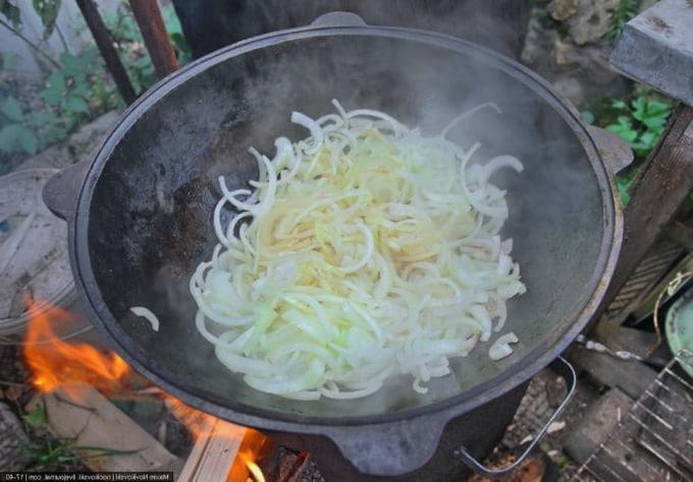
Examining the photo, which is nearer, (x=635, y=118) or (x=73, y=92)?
(x=635, y=118)

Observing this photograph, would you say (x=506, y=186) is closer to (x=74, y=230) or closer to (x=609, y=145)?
(x=609, y=145)

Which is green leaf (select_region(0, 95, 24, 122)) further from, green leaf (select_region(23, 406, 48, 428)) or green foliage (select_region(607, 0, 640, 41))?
green foliage (select_region(607, 0, 640, 41))

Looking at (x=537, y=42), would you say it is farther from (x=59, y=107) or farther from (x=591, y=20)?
(x=59, y=107)

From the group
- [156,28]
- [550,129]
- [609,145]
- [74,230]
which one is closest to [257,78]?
[156,28]

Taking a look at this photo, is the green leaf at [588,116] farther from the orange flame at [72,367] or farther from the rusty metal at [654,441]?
the orange flame at [72,367]

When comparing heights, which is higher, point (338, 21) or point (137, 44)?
point (338, 21)

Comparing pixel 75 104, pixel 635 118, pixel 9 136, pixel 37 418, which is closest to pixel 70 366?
pixel 37 418

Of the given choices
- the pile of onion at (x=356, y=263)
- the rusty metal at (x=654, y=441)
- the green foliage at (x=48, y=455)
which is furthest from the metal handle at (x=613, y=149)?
the green foliage at (x=48, y=455)
